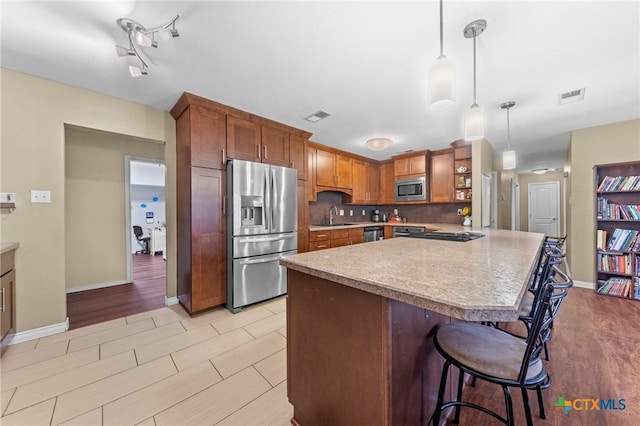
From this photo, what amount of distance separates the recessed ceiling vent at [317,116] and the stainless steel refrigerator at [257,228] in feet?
2.24

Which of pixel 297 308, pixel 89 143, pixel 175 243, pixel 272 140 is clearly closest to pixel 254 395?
pixel 297 308

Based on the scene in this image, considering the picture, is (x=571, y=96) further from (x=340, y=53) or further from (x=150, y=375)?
(x=150, y=375)

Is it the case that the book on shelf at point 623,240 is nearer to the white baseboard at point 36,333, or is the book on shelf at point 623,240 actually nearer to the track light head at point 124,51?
the track light head at point 124,51

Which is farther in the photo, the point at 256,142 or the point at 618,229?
the point at 618,229

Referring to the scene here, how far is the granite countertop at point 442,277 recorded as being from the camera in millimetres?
695

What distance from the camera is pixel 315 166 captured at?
430 cm

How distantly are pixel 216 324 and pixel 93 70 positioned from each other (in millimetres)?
2483

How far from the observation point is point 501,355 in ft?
3.26

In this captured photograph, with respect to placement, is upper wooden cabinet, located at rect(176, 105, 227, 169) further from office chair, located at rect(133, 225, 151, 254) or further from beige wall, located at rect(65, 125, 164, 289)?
office chair, located at rect(133, 225, 151, 254)

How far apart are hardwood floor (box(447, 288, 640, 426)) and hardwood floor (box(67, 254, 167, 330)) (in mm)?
3260

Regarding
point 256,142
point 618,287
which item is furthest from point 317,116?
point 618,287

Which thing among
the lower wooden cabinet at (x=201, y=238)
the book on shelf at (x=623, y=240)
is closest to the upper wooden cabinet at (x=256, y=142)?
the lower wooden cabinet at (x=201, y=238)

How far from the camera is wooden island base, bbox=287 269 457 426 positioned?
3.06 feet

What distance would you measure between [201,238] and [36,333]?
1537 mm
